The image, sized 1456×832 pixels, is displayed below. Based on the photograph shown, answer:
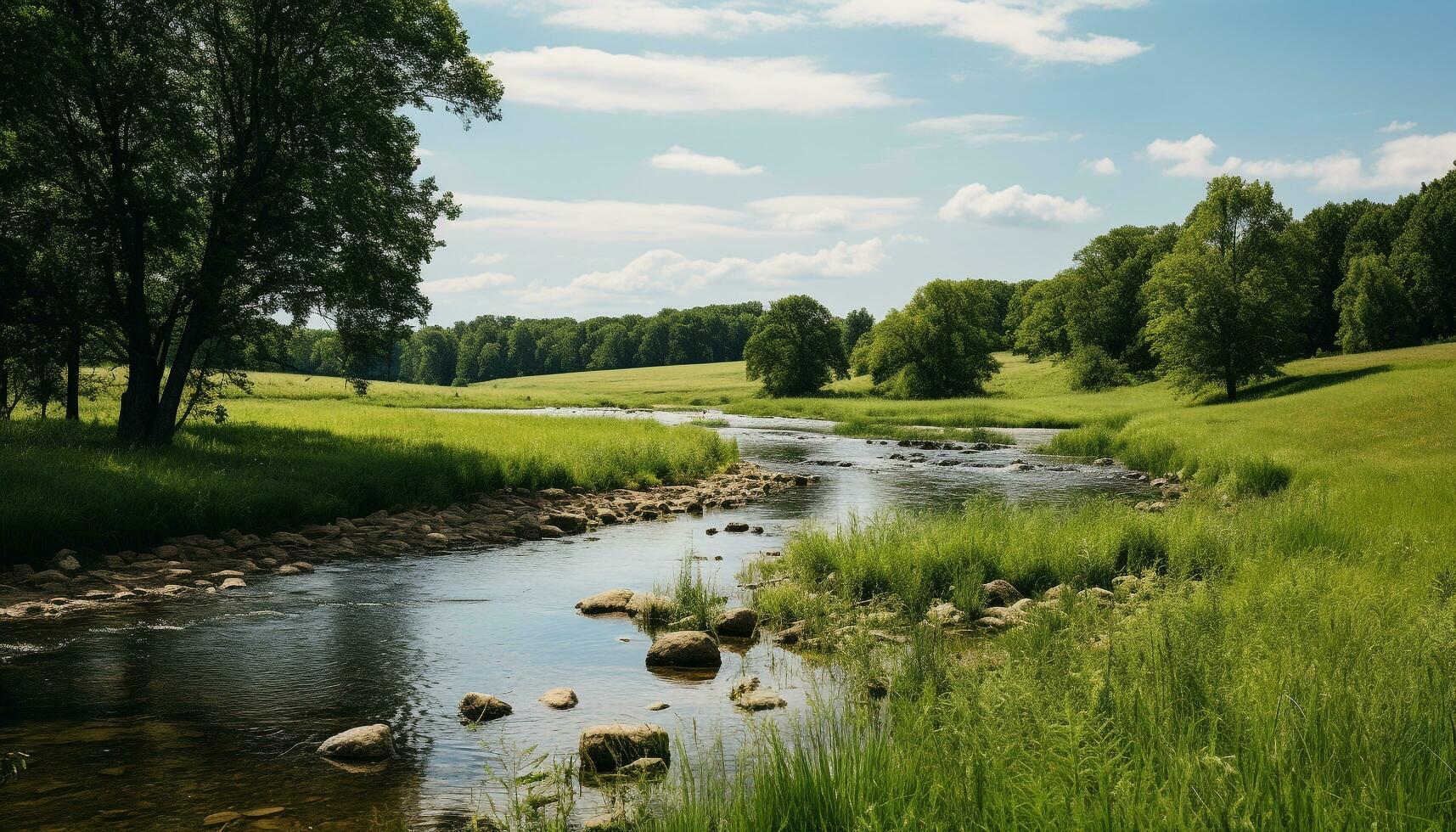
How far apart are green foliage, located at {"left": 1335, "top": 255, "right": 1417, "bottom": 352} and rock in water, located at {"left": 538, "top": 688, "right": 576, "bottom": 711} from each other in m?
81.1

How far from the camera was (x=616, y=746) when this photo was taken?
6.91 metres

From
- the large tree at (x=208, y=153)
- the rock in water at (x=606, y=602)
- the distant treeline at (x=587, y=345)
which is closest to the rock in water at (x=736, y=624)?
the rock in water at (x=606, y=602)

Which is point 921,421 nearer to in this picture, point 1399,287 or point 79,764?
point 1399,287

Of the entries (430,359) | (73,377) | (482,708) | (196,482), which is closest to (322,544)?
(196,482)

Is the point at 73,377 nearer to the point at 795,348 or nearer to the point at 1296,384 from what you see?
the point at 1296,384

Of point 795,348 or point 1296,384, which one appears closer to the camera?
point 1296,384

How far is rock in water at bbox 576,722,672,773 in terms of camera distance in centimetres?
691

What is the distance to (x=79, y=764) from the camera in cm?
707

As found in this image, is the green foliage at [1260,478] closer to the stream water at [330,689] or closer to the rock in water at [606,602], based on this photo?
the stream water at [330,689]

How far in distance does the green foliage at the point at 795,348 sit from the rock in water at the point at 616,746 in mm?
81958

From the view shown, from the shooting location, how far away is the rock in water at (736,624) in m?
11.2

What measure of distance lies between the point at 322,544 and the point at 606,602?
6989mm

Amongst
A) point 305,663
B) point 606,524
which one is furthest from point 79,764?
point 606,524

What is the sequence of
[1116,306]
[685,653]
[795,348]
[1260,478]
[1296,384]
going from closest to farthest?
[685,653]
[1260,478]
[1296,384]
[1116,306]
[795,348]
